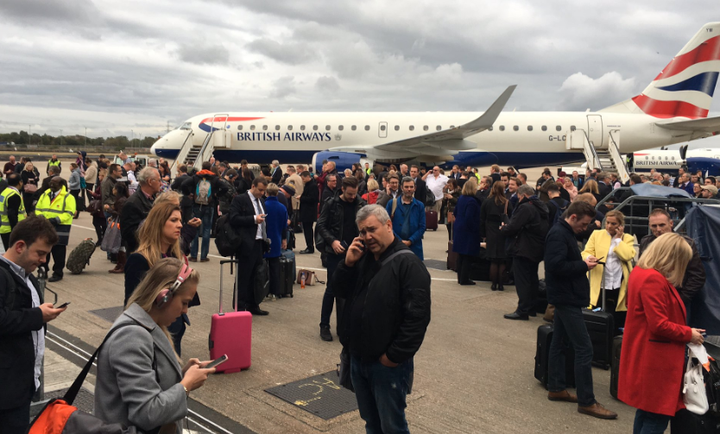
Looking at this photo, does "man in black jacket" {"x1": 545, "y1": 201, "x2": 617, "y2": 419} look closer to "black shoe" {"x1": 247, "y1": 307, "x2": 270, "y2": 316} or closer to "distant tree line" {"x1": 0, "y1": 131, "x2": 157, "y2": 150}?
"black shoe" {"x1": 247, "y1": 307, "x2": 270, "y2": 316}

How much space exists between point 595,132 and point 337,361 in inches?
857

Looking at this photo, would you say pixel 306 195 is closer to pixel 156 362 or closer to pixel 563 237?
pixel 563 237

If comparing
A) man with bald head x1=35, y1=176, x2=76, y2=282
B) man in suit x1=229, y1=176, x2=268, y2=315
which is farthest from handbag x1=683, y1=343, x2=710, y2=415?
man with bald head x1=35, y1=176, x2=76, y2=282

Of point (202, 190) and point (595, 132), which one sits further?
point (595, 132)

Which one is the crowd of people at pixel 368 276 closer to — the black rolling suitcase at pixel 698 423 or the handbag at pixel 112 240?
the handbag at pixel 112 240

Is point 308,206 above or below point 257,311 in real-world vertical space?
above

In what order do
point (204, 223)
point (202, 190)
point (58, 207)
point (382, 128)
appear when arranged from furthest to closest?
point (382, 128)
point (204, 223)
point (202, 190)
point (58, 207)

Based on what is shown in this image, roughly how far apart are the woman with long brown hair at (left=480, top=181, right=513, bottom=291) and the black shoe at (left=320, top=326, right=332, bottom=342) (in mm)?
3574

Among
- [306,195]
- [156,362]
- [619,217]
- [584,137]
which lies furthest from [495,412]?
[584,137]

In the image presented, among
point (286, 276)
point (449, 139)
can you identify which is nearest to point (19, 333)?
point (286, 276)

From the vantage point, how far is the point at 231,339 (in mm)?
5160

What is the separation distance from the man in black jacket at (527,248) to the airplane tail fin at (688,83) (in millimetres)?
21089

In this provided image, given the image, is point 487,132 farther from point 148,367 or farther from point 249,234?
point 148,367

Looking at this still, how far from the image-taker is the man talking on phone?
9.93ft
